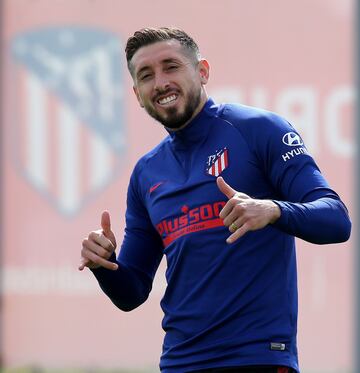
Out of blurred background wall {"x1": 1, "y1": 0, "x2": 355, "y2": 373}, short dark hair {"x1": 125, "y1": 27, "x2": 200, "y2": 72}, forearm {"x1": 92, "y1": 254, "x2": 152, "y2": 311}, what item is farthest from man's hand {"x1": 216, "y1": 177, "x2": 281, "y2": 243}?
blurred background wall {"x1": 1, "y1": 0, "x2": 355, "y2": 373}

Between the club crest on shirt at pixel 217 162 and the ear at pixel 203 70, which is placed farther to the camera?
the ear at pixel 203 70

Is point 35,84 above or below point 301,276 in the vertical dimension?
above

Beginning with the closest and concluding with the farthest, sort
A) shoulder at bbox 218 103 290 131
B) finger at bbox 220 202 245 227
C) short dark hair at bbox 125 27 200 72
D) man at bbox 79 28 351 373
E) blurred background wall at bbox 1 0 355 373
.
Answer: finger at bbox 220 202 245 227
man at bbox 79 28 351 373
shoulder at bbox 218 103 290 131
short dark hair at bbox 125 27 200 72
blurred background wall at bbox 1 0 355 373

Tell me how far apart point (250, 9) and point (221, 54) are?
38 cm

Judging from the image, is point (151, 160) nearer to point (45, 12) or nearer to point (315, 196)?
point (315, 196)

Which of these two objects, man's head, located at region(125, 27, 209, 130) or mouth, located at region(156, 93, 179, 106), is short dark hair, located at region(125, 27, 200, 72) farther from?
mouth, located at region(156, 93, 179, 106)

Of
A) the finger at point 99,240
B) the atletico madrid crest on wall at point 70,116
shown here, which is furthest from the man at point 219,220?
the atletico madrid crest on wall at point 70,116

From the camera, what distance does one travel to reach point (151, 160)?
4.13 meters

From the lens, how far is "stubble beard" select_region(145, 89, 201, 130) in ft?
13.0

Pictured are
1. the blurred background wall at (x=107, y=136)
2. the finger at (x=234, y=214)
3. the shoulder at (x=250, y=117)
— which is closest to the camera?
the finger at (x=234, y=214)

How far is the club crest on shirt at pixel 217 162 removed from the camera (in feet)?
12.5

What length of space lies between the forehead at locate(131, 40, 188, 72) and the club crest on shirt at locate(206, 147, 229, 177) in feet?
1.26

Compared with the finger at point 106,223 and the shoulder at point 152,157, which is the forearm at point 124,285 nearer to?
the finger at point 106,223

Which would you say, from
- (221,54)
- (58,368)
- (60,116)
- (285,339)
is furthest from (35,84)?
(285,339)
